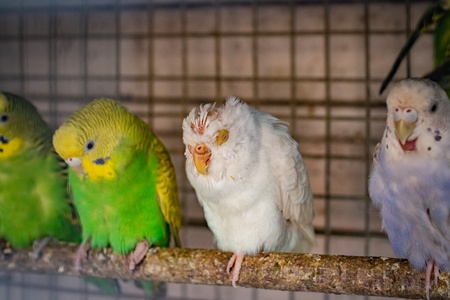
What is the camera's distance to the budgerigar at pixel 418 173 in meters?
Answer: 1.39

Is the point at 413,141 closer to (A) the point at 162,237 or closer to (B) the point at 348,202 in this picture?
(A) the point at 162,237

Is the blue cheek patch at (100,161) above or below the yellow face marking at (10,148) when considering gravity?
below

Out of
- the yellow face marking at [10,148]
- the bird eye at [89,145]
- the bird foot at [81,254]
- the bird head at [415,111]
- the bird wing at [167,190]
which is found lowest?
the bird foot at [81,254]

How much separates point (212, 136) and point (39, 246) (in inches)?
35.1

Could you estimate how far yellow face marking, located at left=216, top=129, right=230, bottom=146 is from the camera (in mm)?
1600

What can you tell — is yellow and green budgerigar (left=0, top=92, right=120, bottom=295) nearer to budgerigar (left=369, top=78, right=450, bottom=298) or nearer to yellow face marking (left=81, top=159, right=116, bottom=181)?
yellow face marking (left=81, top=159, right=116, bottom=181)

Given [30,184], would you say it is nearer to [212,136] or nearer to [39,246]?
[39,246]

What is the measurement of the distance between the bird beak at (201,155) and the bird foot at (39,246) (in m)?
0.80

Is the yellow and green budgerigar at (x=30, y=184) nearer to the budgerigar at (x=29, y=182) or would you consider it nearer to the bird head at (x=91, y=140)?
the budgerigar at (x=29, y=182)

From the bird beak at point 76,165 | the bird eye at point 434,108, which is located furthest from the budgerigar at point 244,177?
the bird eye at point 434,108

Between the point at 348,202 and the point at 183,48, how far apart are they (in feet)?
3.70

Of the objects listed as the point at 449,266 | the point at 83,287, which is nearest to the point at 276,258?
the point at 449,266

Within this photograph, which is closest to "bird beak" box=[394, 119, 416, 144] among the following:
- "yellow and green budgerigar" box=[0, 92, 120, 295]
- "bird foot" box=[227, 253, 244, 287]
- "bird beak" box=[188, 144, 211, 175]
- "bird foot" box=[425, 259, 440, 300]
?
"bird foot" box=[425, 259, 440, 300]

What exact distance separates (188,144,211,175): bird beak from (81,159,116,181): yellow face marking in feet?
1.18
